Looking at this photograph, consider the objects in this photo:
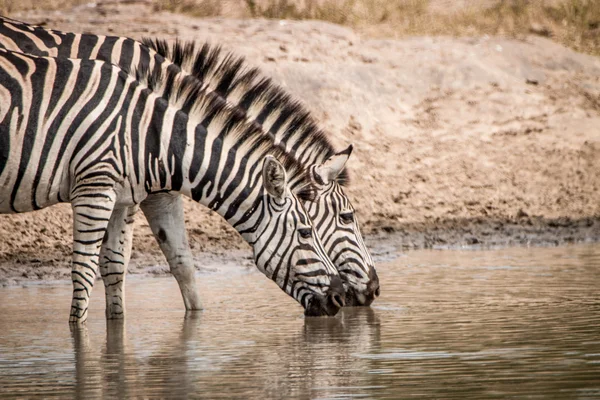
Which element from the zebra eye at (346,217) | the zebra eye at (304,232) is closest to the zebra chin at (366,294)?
the zebra eye at (346,217)

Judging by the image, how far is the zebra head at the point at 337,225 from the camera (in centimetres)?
950

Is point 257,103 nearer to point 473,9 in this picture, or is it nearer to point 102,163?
point 102,163

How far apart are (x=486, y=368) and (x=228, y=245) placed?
7.58 metres

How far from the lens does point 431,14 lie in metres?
20.3

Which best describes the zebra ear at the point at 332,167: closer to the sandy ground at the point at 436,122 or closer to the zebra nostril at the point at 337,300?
the zebra nostril at the point at 337,300

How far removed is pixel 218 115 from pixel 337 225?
147 centimetres

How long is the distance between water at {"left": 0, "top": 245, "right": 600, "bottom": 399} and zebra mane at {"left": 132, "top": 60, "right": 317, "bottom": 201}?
1207mm

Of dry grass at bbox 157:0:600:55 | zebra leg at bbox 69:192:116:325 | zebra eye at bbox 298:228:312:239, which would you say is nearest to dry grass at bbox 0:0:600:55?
dry grass at bbox 157:0:600:55

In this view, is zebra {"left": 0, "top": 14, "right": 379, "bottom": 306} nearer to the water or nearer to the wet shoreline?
the water

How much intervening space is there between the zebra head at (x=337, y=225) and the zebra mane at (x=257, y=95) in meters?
0.22

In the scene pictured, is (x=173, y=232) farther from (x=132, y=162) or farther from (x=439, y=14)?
(x=439, y=14)

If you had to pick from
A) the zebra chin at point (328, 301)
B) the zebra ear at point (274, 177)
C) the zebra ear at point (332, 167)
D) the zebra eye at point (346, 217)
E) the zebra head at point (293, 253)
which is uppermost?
the zebra ear at point (332, 167)

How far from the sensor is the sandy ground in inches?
600

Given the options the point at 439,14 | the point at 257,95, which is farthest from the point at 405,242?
the point at 439,14
